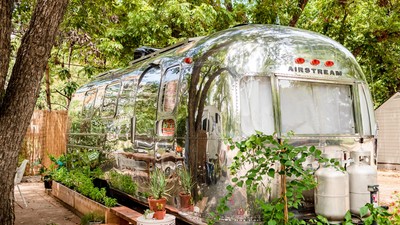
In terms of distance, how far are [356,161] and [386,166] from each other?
11.5m

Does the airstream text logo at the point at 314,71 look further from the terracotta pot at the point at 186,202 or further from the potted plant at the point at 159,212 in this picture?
the potted plant at the point at 159,212

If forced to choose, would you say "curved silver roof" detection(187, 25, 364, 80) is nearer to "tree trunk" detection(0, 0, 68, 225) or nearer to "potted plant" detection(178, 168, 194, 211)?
"potted plant" detection(178, 168, 194, 211)

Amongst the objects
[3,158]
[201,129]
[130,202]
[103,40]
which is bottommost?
[130,202]

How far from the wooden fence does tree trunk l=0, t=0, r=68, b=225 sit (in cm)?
864

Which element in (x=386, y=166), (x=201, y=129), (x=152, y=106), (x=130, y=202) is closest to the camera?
(x=201, y=129)

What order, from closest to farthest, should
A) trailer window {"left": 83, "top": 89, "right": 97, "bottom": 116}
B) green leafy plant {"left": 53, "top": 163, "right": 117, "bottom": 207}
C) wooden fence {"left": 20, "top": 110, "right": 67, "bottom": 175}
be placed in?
1. green leafy plant {"left": 53, "top": 163, "right": 117, "bottom": 207}
2. trailer window {"left": 83, "top": 89, "right": 97, "bottom": 116}
3. wooden fence {"left": 20, "top": 110, "right": 67, "bottom": 175}

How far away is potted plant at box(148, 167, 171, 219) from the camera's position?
427 centimetres

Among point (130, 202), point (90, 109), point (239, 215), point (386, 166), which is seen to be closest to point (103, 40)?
point (90, 109)

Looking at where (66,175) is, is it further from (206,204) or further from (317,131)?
(317,131)

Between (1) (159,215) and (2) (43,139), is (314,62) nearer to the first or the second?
(1) (159,215)

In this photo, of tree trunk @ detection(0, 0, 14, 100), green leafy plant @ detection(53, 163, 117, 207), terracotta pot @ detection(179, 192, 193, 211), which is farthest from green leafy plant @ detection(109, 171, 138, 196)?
tree trunk @ detection(0, 0, 14, 100)

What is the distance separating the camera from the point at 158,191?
4582 mm

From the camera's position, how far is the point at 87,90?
28.9ft

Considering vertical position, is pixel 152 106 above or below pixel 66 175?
above
